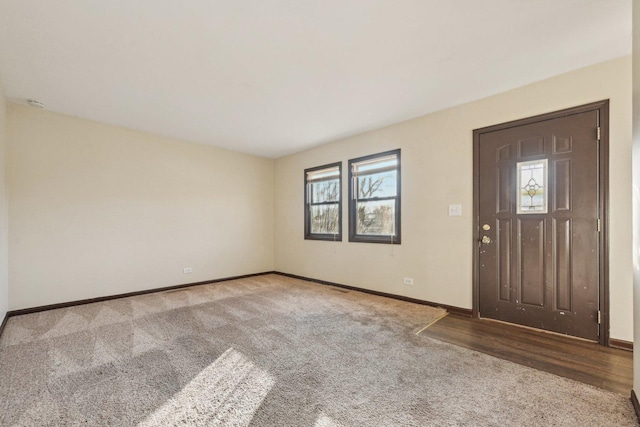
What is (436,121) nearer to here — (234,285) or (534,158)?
(534,158)

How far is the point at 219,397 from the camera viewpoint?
1.79 metres

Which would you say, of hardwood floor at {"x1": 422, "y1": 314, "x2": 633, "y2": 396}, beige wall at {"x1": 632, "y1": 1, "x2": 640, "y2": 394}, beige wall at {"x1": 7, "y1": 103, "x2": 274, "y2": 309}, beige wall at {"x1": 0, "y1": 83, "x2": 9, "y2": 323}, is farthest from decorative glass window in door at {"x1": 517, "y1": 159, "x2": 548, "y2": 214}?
beige wall at {"x1": 0, "y1": 83, "x2": 9, "y2": 323}

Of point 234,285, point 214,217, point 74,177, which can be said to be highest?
point 74,177

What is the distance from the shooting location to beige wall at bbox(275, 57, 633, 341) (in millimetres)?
2521

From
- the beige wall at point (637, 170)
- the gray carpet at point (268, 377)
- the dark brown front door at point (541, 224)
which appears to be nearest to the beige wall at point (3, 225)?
the gray carpet at point (268, 377)

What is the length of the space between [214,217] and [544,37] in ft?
16.8

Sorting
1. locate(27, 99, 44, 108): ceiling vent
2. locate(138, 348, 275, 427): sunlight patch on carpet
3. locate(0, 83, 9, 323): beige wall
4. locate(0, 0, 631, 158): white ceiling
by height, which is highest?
locate(0, 0, 631, 158): white ceiling

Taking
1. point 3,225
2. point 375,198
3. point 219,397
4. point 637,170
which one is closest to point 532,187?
point 637,170

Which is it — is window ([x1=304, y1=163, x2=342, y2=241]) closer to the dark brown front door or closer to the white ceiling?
the white ceiling

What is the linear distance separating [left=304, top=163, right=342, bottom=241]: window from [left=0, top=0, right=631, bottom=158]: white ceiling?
1.59m

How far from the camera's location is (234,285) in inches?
200

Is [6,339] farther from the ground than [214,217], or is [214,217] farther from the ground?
[214,217]

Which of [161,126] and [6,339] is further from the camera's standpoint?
[161,126]

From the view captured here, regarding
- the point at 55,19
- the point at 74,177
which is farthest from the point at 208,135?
the point at 55,19
